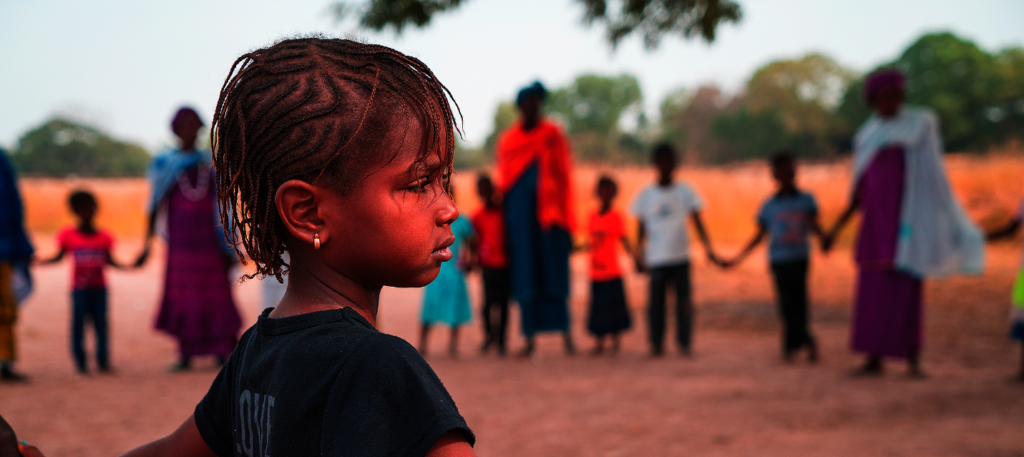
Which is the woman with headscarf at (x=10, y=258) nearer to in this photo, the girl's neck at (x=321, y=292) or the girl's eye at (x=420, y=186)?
the girl's neck at (x=321, y=292)

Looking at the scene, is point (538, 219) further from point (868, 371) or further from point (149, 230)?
point (149, 230)

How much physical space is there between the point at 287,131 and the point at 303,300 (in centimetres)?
24

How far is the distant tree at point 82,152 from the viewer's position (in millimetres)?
26783

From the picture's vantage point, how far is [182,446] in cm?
122

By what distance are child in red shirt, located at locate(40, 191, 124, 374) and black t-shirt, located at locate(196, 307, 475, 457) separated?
532 centimetres

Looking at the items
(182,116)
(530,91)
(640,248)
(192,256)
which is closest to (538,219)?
(640,248)

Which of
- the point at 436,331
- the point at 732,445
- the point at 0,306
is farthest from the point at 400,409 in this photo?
the point at 436,331

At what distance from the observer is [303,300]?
3.46 feet

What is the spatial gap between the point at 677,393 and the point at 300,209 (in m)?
4.30

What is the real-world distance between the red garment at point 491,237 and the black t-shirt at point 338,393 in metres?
5.68

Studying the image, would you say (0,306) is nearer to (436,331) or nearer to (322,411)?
(436,331)

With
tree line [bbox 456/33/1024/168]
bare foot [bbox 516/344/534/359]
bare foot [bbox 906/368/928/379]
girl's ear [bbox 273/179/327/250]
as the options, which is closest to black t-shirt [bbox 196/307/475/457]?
girl's ear [bbox 273/179/327/250]

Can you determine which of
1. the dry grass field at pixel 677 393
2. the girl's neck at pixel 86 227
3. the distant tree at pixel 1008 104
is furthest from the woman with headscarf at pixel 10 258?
the distant tree at pixel 1008 104

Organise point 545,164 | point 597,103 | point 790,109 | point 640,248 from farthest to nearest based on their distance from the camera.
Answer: point 597,103 → point 790,109 → point 640,248 → point 545,164
